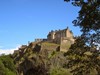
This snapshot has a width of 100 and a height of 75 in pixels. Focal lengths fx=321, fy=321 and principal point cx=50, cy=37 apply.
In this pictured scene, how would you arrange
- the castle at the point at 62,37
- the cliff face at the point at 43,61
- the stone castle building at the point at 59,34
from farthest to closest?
the stone castle building at the point at 59,34 → the castle at the point at 62,37 → the cliff face at the point at 43,61

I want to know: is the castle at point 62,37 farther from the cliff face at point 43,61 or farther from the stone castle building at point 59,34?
the cliff face at point 43,61

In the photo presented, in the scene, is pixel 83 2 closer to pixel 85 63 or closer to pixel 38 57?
pixel 85 63

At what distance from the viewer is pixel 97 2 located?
83.6 feet

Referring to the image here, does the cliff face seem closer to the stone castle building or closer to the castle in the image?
the castle

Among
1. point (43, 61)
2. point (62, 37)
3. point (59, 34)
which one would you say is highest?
point (59, 34)

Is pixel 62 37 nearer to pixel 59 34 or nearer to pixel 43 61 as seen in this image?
pixel 59 34

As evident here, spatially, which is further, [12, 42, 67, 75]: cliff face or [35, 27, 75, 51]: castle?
[35, 27, 75, 51]: castle

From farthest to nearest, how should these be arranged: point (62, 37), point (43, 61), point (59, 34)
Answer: point (59, 34) → point (62, 37) → point (43, 61)

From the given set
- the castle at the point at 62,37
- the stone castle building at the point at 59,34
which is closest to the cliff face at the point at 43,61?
the castle at the point at 62,37

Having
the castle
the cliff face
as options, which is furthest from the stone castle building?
A: the cliff face

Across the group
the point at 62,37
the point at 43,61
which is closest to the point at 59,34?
the point at 62,37

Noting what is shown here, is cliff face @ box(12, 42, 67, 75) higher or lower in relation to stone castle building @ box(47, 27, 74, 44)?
lower

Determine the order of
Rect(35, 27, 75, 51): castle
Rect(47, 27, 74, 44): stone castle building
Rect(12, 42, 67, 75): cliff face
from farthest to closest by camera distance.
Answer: Rect(47, 27, 74, 44): stone castle building, Rect(35, 27, 75, 51): castle, Rect(12, 42, 67, 75): cliff face

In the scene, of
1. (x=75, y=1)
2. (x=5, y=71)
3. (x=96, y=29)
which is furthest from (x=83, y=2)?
(x=5, y=71)
